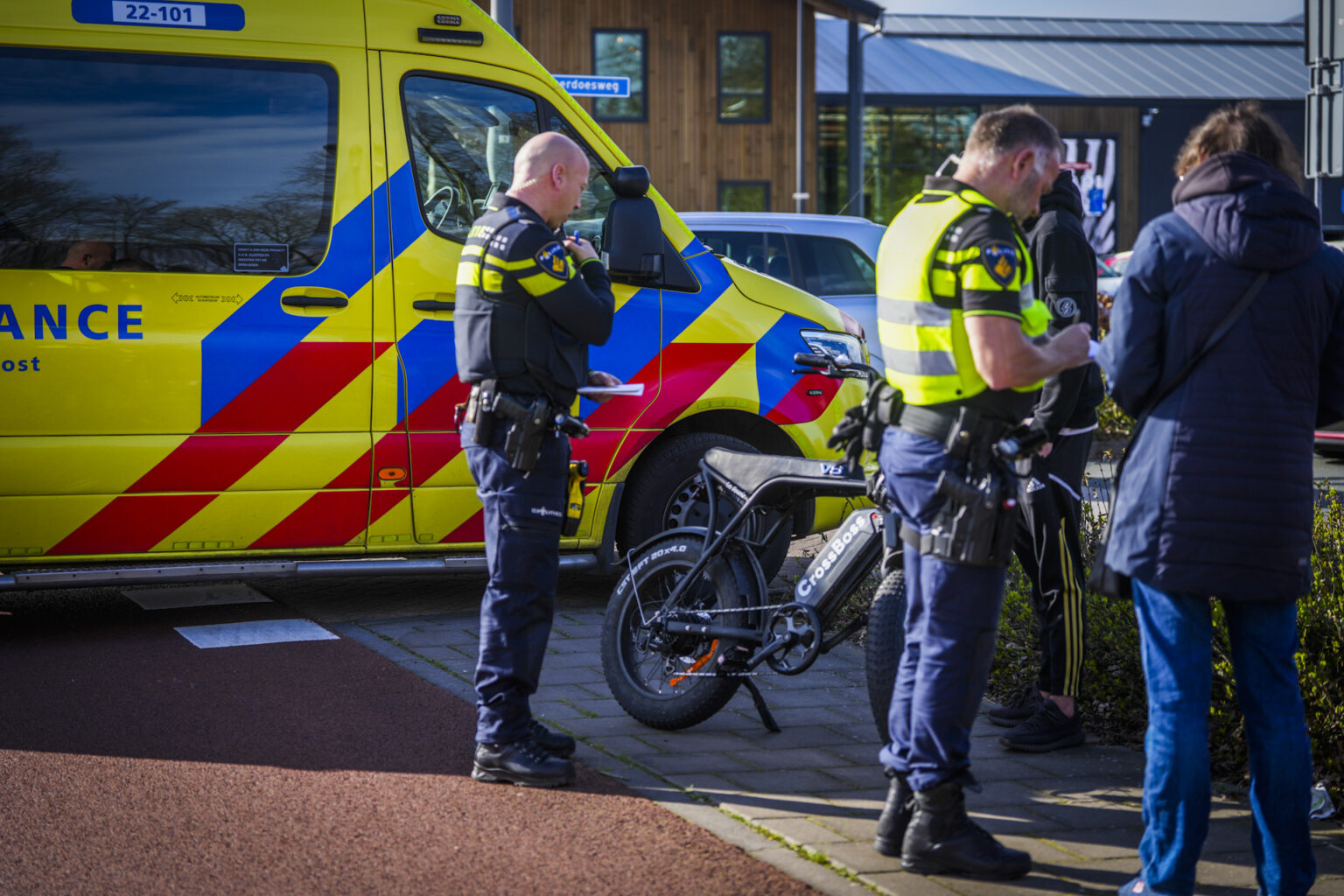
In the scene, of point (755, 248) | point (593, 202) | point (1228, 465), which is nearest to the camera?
point (1228, 465)

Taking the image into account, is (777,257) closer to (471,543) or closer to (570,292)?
(471,543)

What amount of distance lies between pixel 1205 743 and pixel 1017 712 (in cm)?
166

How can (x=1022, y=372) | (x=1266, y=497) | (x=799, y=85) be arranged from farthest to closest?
(x=799, y=85) < (x=1022, y=372) < (x=1266, y=497)

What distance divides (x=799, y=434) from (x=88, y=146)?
329 cm

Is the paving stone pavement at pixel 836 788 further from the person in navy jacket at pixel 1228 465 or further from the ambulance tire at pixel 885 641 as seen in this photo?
the person in navy jacket at pixel 1228 465

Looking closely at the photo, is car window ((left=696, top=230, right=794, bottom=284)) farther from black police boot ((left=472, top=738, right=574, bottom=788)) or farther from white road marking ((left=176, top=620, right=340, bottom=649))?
black police boot ((left=472, top=738, right=574, bottom=788))

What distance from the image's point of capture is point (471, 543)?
255 inches

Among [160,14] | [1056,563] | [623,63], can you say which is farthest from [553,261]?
[623,63]

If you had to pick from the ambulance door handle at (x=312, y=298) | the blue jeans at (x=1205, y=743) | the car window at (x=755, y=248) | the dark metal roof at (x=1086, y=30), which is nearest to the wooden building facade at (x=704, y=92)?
the dark metal roof at (x=1086, y=30)

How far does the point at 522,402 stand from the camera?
14.3 ft

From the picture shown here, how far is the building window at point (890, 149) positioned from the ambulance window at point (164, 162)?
3015 cm

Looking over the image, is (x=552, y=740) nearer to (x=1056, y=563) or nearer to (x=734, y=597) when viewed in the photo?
(x=734, y=597)

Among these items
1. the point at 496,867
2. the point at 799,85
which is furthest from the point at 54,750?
the point at 799,85

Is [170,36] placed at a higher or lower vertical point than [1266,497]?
higher
